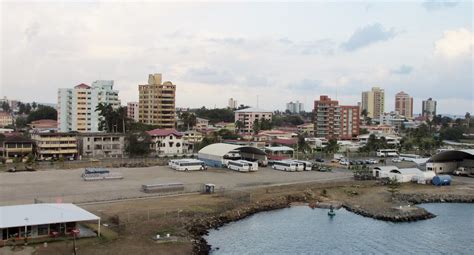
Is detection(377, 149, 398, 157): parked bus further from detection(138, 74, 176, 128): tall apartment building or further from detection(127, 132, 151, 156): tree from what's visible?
detection(138, 74, 176, 128): tall apartment building

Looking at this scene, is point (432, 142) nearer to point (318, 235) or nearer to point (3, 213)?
point (318, 235)

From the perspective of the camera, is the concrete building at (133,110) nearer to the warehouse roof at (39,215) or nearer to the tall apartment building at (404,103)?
the warehouse roof at (39,215)

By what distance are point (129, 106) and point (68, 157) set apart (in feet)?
137

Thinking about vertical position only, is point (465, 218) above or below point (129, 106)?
below

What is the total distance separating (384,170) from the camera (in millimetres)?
36000

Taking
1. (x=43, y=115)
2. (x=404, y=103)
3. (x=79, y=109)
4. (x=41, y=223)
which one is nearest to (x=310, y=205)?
(x=41, y=223)

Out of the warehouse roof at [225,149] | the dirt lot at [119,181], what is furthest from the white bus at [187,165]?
the warehouse roof at [225,149]

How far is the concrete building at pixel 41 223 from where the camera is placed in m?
16.5

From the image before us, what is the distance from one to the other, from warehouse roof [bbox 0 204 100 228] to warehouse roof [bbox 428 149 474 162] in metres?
29.7

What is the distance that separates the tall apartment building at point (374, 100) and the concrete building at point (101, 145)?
109101mm

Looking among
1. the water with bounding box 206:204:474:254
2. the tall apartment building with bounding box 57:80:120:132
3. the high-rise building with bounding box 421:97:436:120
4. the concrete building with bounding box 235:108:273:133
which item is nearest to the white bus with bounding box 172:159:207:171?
the water with bounding box 206:204:474:254

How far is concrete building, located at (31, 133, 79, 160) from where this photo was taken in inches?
1876

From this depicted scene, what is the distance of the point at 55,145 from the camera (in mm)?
48062

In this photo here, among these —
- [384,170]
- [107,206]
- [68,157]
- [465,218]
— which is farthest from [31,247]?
[68,157]
